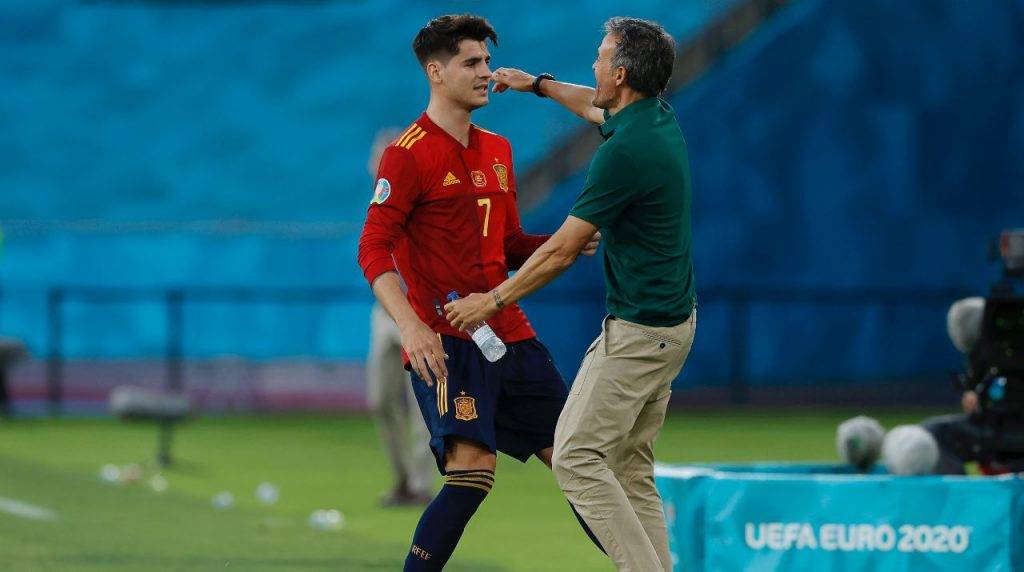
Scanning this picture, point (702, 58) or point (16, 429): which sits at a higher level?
point (702, 58)

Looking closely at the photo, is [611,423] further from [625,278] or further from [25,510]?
[25,510]

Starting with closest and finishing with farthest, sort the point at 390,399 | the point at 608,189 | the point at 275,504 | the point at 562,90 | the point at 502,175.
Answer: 1. the point at 608,189
2. the point at 502,175
3. the point at 562,90
4. the point at 390,399
5. the point at 275,504

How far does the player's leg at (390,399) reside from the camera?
1280cm

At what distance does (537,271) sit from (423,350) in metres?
0.53

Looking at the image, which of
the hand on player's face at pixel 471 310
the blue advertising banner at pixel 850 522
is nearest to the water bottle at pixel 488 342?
the hand on player's face at pixel 471 310

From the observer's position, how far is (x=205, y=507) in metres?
12.8

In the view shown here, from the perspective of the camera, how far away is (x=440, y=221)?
7.32 metres

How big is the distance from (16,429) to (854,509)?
13.7 meters

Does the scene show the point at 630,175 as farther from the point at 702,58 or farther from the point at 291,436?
→ the point at 702,58

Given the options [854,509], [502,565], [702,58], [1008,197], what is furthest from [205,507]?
[1008,197]

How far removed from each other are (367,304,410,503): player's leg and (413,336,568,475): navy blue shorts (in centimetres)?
534

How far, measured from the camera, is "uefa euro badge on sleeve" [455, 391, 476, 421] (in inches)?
281

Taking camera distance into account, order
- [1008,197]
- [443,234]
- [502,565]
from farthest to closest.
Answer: [1008,197], [502,565], [443,234]

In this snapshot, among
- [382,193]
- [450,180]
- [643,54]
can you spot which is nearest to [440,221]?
[450,180]
